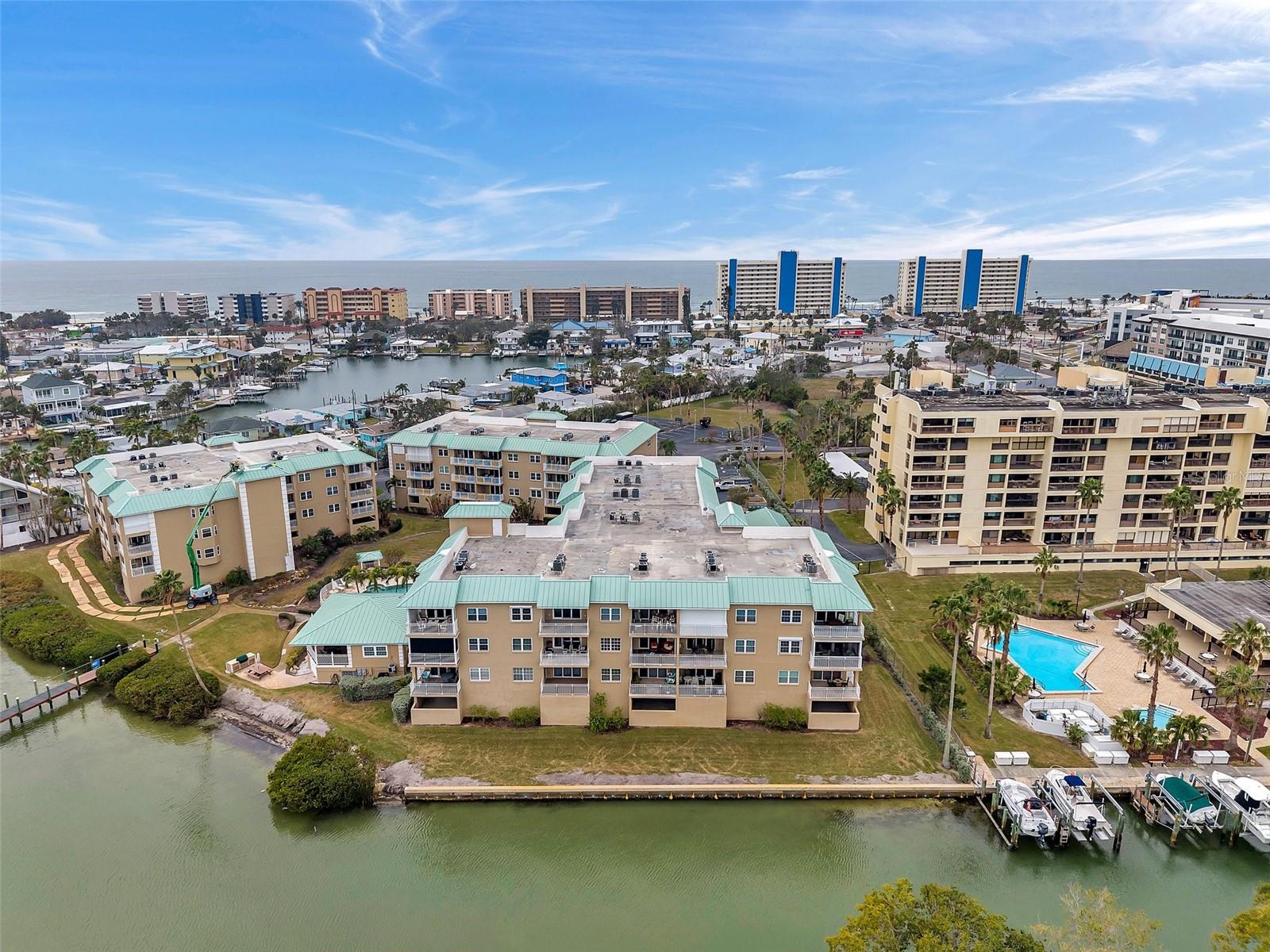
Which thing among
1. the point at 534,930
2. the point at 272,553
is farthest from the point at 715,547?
the point at 272,553

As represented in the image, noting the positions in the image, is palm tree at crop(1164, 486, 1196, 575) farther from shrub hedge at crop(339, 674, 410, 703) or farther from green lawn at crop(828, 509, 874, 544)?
shrub hedge at crop(339, 674, 410, 703)

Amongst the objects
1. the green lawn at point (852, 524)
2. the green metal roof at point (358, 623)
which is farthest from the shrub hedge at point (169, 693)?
the green lawn at point (852, 524)

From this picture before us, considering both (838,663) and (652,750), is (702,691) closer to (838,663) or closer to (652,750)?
(652,750)

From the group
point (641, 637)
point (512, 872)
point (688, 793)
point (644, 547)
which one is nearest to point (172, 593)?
point (644, 547)

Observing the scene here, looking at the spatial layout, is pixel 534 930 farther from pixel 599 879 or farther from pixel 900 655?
pixel 900 655

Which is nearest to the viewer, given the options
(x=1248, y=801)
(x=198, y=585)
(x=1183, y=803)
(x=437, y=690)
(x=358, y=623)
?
(x=1248, y=801)

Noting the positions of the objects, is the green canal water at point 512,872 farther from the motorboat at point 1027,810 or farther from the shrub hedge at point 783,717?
the shrub hedge at point 783,717
